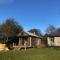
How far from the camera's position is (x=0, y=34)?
61469mm

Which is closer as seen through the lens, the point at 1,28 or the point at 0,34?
the point at 0,34

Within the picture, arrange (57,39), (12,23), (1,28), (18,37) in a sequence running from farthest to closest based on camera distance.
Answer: (12,23) → (1,28) → (57,39) → (18,37)

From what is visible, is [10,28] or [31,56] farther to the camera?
[10,28]

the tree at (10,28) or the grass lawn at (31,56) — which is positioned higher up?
the tree at (10,28)

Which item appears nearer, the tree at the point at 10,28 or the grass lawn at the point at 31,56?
the grass lawn at the point at 31,56

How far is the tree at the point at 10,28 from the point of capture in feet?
208

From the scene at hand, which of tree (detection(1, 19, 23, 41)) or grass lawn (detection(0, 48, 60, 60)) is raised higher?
tree (detection(1, 19, 23, 41))

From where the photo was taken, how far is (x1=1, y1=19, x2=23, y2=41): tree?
63275mm

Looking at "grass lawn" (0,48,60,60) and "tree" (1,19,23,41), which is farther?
"tree" (1,19,23,41)

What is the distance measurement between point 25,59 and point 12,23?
4950 cm

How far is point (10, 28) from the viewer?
68.2m

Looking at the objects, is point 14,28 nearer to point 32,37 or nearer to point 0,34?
point 0,34

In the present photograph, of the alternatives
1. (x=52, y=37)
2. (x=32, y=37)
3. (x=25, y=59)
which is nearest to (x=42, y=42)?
(x=52, y=37)

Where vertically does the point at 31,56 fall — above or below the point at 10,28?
below
